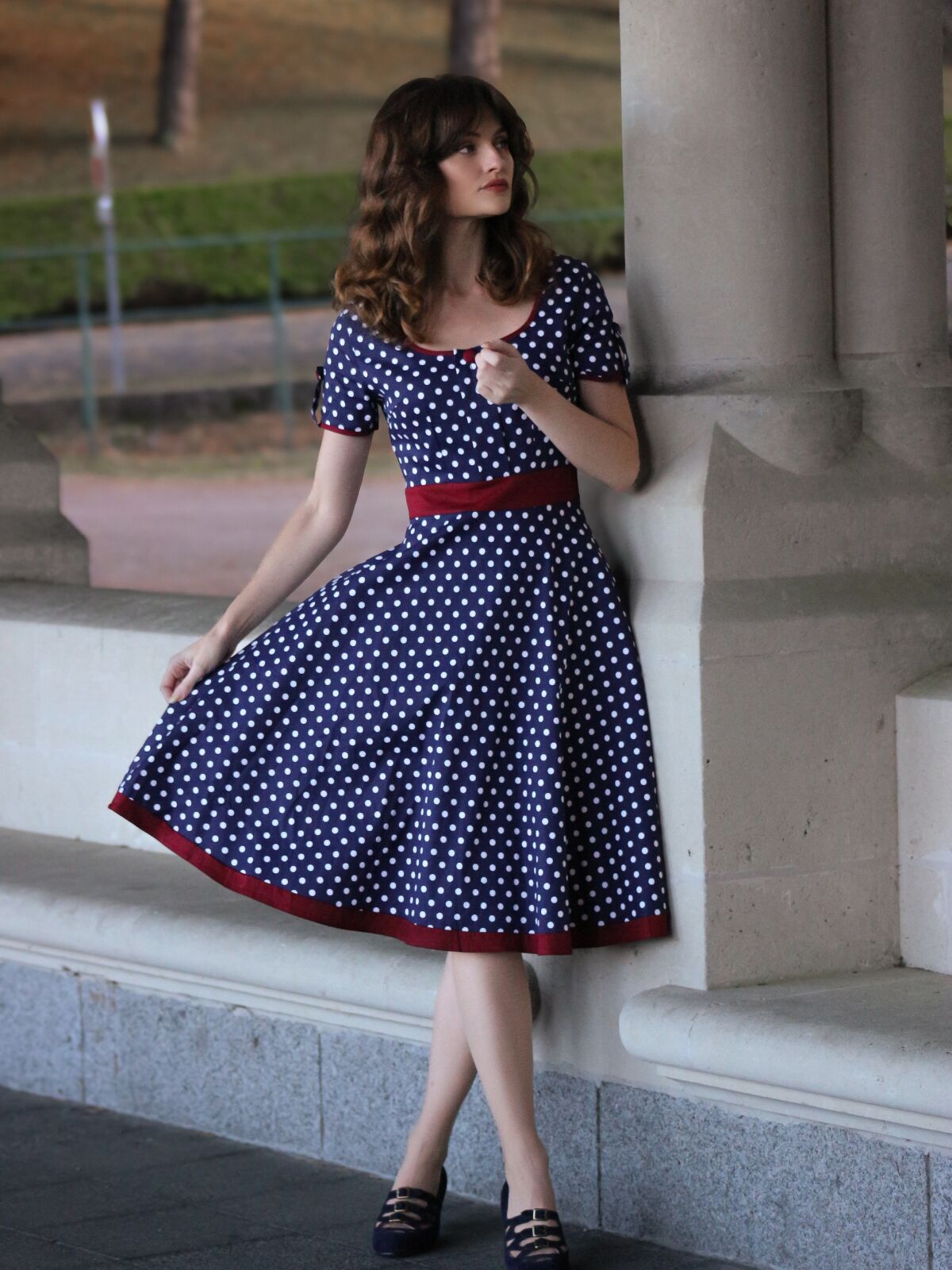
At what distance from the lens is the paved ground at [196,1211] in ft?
9.13

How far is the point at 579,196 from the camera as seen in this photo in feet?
59.4

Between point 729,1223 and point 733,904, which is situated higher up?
point 733,904

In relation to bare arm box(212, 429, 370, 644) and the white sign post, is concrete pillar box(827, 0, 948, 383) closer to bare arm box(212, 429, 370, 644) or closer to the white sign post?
bare arm box(212, 429, 370, 644)

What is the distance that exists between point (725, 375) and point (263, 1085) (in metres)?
1.30

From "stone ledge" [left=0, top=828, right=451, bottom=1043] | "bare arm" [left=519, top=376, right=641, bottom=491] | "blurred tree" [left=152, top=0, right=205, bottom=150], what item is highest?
"blurred tree" [left=152, top=0, right=205, bottom=150]

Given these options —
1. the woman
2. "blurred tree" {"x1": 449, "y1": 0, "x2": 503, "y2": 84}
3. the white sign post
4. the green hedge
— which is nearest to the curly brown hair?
the woman

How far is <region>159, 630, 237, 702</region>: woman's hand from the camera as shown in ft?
9.58

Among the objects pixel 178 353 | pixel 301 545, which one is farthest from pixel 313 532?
pixel 178 353

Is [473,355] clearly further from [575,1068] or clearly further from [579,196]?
[579,196]

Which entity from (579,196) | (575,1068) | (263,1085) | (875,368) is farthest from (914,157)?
(579,196)

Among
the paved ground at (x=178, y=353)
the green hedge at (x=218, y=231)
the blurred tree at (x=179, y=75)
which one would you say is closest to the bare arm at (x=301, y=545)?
the paved ground at (x=178, y=353)

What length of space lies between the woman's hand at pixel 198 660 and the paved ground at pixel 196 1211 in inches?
28.6

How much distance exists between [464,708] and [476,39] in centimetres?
1743

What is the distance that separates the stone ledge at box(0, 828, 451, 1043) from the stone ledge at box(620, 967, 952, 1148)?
1.23 feet
